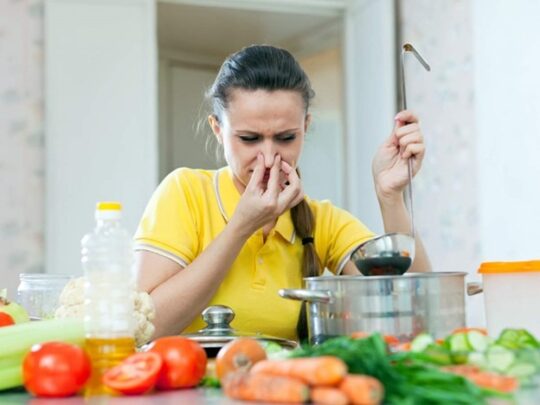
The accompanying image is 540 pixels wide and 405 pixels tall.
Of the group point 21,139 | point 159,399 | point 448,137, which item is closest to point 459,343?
point 159,399

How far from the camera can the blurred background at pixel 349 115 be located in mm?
3307

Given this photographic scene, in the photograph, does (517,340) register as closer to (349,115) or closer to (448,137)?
(448,137)

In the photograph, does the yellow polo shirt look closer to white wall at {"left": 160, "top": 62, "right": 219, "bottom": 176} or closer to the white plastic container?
the white plastic container

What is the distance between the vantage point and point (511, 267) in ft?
4.11

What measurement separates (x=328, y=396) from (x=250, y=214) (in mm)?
947

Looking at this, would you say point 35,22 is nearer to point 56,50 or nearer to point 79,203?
point 56,50

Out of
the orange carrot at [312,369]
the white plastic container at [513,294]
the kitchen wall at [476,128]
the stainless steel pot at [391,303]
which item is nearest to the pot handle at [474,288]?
the white plastic container at [513,294]

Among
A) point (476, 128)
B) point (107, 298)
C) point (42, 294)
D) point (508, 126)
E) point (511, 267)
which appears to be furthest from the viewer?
point (476, 128)

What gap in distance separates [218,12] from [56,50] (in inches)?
37.8

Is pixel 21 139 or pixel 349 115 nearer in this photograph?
pixel 21 139

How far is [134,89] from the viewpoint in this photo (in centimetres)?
381

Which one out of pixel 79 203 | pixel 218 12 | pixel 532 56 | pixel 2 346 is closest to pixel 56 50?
pixel 79 203

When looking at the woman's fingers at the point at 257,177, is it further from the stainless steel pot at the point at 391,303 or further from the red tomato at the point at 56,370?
the red tomato at the point at 56,370

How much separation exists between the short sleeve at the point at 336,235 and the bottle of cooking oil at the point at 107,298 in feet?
3.03
